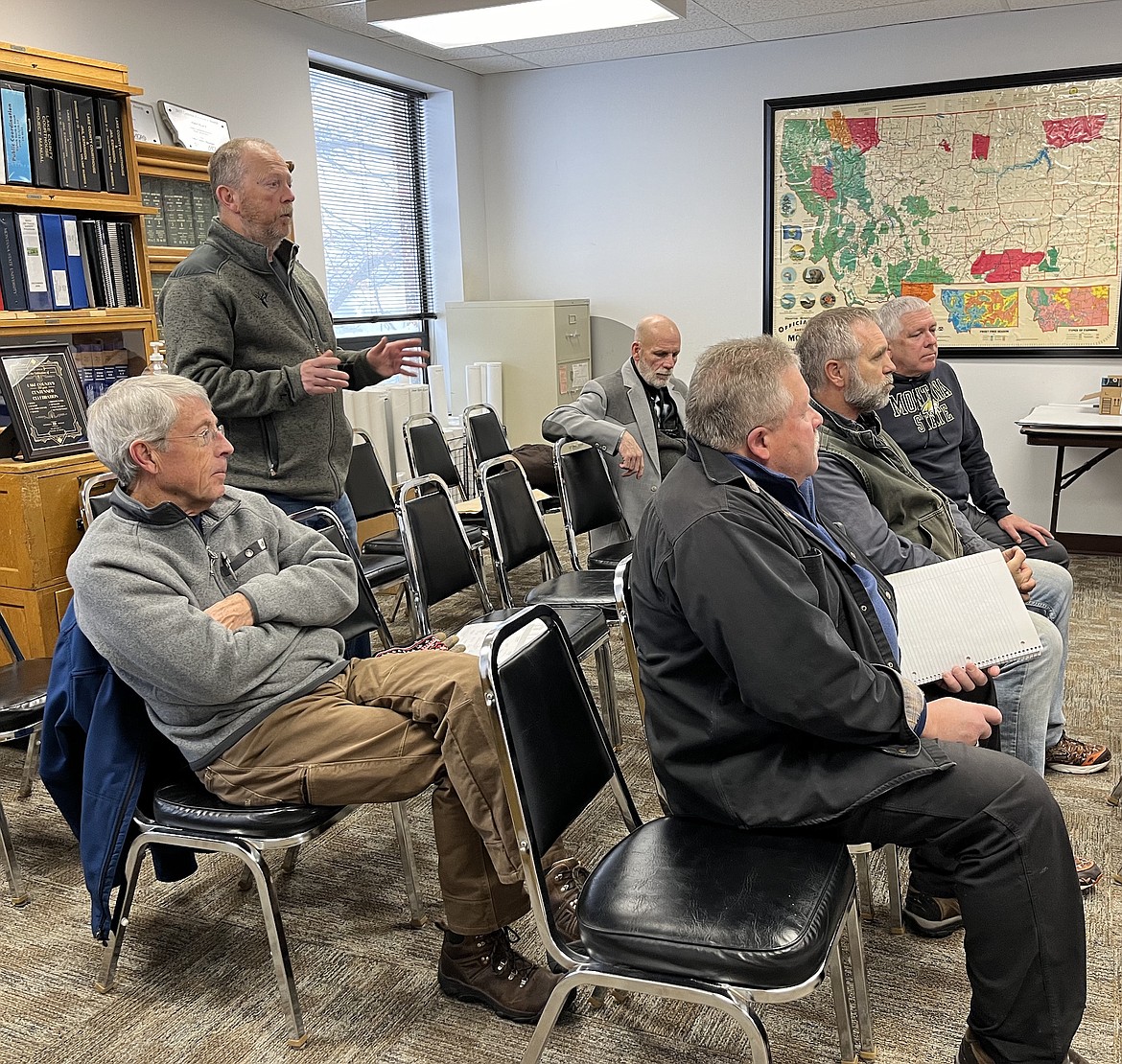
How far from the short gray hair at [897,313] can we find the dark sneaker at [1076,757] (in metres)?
1.27

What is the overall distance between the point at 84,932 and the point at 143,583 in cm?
97

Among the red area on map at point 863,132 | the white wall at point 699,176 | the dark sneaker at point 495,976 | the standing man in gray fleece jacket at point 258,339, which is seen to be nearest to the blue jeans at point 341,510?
the standing man in gray fleece jacket at point 258,339

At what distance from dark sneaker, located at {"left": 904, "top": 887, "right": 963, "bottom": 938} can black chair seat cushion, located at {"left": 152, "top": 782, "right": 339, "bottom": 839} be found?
4.00 ft

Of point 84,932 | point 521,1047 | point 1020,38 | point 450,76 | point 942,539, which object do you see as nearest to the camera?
point 521,1047

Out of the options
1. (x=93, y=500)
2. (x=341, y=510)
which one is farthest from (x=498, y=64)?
(x=93, y=500)

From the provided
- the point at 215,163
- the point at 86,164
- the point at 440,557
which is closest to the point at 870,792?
the point at 440,557

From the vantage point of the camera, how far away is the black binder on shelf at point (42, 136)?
333 cm

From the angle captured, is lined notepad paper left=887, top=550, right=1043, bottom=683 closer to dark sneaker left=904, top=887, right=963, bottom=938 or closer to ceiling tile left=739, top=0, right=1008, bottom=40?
dark sneaker left=904, top=887, right=963, bottom=938

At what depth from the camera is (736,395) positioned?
1.77 m

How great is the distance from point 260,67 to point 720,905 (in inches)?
174

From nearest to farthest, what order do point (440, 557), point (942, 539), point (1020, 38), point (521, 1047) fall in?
1. point (521, 1047)
2. point (942, 539)
3. point (440, 557)
4. point (1020, 38)

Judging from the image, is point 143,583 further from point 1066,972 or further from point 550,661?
point 1066,972

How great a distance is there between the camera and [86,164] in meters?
3.51

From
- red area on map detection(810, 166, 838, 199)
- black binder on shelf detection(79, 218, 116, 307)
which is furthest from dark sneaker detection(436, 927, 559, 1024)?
red area on map detection(810, 166, 838, 199)
